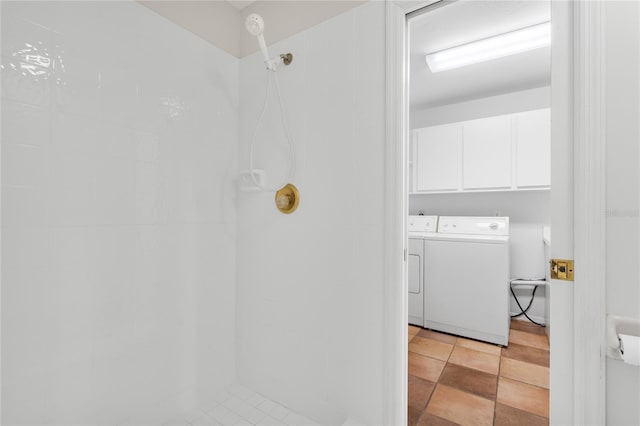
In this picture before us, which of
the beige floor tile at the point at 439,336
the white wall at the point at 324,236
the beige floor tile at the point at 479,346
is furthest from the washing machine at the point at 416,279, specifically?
the white wall at the point at 324,236

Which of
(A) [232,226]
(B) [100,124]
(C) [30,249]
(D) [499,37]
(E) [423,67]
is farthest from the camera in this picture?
(E) [423,67]

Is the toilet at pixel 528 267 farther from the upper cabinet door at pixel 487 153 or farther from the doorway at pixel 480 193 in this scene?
the upper cabinet door at pixel 487 153

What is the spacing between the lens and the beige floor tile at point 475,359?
2.14 meters

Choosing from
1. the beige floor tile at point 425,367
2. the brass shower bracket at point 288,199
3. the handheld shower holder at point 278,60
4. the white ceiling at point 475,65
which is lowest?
the beige floor tile at point 425,367

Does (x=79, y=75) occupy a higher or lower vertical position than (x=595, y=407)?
higher

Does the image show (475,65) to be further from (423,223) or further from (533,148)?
(423,223)

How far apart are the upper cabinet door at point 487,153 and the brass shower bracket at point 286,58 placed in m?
2.33

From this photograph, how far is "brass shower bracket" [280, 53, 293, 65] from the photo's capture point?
142 centimetres

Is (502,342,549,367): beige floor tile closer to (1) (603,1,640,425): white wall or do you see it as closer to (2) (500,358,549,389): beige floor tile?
(2) (500,358,549,389): beige floor tile

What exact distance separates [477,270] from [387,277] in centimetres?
187

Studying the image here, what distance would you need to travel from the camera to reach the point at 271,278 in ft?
4.98

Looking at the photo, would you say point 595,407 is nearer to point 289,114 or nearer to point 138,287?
point 289,114

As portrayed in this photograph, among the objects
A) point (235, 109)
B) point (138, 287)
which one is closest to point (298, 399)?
point (138, 287)

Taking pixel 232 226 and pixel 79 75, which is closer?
→ pixel 79 75
